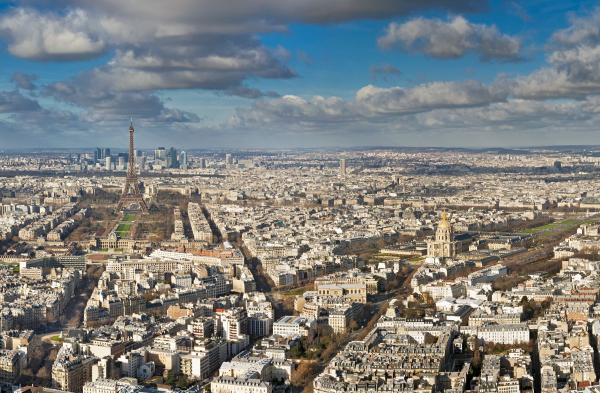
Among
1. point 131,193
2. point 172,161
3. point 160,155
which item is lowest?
point 131,193

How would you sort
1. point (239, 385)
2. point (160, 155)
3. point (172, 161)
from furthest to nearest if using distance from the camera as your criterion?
point (160, 155) → point (172, 161) → point (239, 385)

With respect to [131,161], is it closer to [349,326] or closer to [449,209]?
[449,209]

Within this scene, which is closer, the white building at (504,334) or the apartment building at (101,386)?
the apartment building at (101,386)

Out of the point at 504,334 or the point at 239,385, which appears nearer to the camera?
the point at 239,385

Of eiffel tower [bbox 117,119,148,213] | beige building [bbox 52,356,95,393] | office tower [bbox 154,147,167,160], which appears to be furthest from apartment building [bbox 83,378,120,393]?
office tower [bbox 154,147,167,160]

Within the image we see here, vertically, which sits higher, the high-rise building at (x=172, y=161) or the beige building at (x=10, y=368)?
the high-rise building at (x=172, y=161)

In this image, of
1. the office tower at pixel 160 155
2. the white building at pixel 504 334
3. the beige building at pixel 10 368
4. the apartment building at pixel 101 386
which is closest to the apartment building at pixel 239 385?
the apartment building at pixel 101 386

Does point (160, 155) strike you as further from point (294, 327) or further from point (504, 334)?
point (504, 334)

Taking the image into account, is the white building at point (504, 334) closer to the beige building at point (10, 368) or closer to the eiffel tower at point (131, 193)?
the beige building at point (10, 368)

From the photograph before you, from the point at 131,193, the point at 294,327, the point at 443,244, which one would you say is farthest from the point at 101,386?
the point at 131,193

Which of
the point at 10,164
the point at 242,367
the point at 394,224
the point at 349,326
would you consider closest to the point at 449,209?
the point at 394,224

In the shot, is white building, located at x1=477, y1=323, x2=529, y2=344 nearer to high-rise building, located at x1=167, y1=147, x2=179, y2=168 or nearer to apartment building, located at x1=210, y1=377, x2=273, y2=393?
apartment building, located at x1=210, y1=377, x2=273, y2=393
